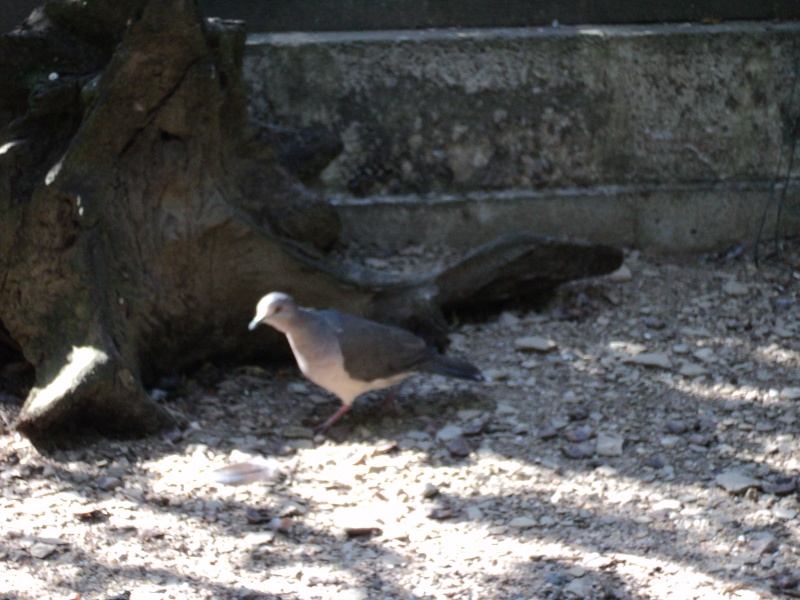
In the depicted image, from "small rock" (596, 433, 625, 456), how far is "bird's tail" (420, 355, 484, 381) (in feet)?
1.82

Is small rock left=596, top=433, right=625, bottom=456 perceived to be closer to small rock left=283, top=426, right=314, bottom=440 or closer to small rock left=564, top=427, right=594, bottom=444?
small rock left=564, top=427, right=594, bottom=444

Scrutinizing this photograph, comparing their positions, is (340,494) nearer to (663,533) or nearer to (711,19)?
(663,533)

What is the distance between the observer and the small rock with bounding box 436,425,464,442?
4074mm

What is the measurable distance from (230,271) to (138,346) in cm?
53

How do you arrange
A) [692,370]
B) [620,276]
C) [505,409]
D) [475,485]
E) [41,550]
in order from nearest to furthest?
[41,550]
[475,485]
[505,409]
[692,370]
[620,276]

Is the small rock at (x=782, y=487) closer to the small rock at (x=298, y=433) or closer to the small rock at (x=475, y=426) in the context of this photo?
the small rock at (x=475, y=426)

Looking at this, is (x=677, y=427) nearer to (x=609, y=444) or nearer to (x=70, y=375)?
(x=609, y=444)

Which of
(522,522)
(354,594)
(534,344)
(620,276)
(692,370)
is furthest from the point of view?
(620,276)

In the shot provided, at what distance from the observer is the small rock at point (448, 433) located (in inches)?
160

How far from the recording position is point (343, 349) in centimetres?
409

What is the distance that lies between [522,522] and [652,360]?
147 centimetres

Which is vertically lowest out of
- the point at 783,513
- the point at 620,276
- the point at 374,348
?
the point at 783,513

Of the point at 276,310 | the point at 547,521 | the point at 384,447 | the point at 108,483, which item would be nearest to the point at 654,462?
the point at 547,521

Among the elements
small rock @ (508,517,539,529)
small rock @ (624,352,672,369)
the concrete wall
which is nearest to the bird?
small rock @ (508,517,539,529)
